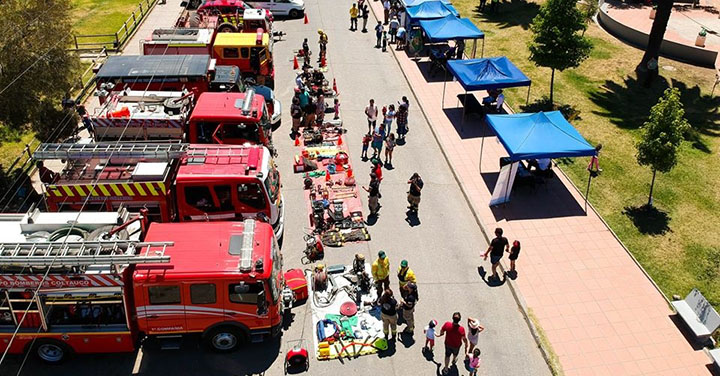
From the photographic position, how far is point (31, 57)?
17.0 meters

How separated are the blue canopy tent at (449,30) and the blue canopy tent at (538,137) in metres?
9.33

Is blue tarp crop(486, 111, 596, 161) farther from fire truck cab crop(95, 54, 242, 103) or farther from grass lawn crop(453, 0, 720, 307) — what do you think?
fire truck cab crop(95, 54, 242, 103)

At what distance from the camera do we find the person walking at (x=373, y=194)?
18.6m

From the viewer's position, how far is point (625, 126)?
82.3 feet

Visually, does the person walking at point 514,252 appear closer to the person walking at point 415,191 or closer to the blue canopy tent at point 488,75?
the person walking at point 415,191

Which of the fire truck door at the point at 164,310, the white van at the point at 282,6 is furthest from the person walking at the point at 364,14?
the fire truck door at the point at 164,310

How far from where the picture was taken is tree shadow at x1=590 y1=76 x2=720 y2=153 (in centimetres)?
2494

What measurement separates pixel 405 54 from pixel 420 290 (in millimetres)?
19129

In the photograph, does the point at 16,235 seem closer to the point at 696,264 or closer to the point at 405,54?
the point at 696,264

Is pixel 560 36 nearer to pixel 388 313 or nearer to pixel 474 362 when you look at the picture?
pixel 388 313

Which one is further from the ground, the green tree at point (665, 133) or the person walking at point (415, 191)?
the green tree at point (665, 133)

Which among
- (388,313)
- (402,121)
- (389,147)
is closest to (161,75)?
(389,147)

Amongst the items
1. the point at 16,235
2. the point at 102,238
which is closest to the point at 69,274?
the point at 102,238

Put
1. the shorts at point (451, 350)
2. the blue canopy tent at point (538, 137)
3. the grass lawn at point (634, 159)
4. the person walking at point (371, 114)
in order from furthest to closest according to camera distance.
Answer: the person walking at point (371, 114), the blue canopy tent at point (538, 137), the grass lawn at point (634, 159), the shorts at point (451, 350)
